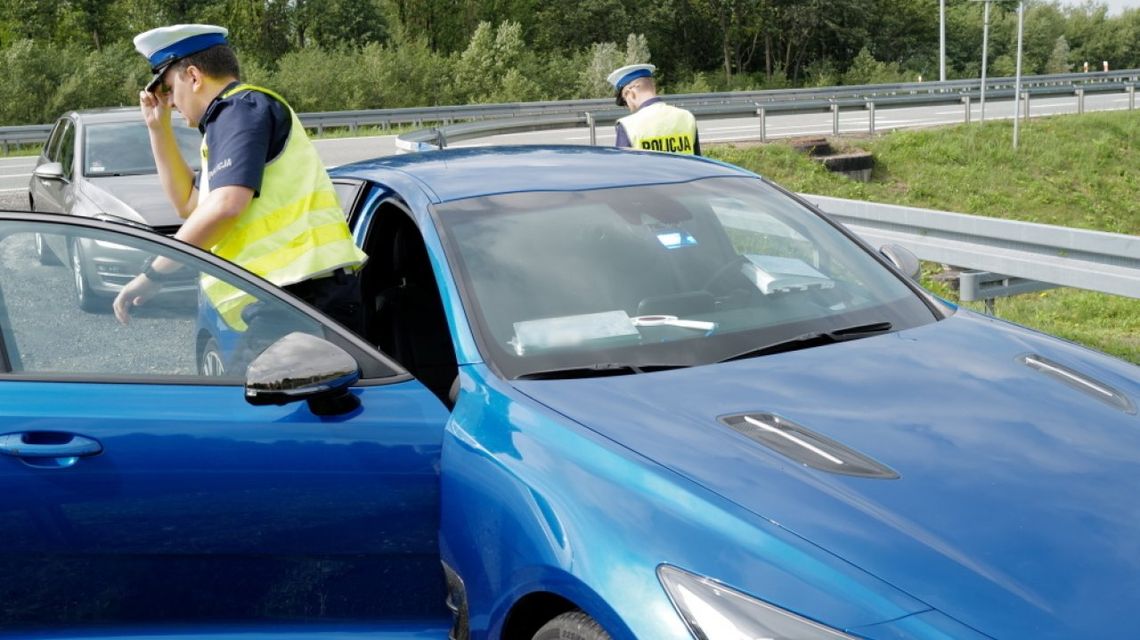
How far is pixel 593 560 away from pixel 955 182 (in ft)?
67.5

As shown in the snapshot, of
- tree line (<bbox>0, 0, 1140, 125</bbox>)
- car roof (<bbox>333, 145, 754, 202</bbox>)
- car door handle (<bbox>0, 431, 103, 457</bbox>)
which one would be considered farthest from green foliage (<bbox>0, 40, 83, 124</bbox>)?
car door handle (<bbox>0, 431, 103, 457</bbox>)

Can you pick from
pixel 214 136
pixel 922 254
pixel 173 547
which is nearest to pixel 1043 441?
pixel 173 547

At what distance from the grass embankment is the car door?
53.7ft

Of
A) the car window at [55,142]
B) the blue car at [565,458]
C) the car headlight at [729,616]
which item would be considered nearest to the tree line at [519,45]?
the car window at [55,142]

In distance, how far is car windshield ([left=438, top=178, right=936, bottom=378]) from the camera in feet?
10.2

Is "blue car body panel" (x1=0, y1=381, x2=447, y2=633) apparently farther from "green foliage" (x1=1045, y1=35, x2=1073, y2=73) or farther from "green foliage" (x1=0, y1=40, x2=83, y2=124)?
"green foliage" (x1=1045, y1=35, x2=1073, y2=73)

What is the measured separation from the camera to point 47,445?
277 centimetres

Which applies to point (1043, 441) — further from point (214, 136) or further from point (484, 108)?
point (484, 108)

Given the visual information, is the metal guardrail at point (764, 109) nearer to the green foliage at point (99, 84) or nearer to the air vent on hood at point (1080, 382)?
the air vent on hood at point (1080, 382)

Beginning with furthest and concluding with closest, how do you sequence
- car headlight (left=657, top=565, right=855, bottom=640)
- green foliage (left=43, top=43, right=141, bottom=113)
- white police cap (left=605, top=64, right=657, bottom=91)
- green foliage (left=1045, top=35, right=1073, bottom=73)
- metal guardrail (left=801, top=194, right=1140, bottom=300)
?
green foliage (left=1045, top=35, right=1073, bottom=73) < green foliage (left=43, top=43, right=141, bottom=113) < white police cap (left=605, top=64, right=657, bottom=91) < metal guardrail (left=801, top=194, right=1140, bottom=300) < car headlight (left=657, top=565, right=855, bottom=640)

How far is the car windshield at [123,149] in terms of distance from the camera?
1030 centimetres

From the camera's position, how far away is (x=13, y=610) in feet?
9.09

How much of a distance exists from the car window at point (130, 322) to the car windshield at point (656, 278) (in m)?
0.54

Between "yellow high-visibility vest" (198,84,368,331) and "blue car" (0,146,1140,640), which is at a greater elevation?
"yellow high-visibility vest" (198,84,368,331)
